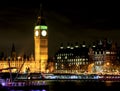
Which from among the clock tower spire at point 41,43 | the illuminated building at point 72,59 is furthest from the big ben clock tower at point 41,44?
the illuminated building at point 72,59

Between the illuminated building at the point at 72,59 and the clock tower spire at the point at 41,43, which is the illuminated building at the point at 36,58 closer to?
the clock tower spire at the point at 41,43

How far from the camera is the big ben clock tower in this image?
164 m

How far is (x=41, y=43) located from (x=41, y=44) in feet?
1.93

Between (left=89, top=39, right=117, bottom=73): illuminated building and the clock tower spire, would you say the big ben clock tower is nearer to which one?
the clock tower spire

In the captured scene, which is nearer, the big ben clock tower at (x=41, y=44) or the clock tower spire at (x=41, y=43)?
the big ben clock tower at (x=41, y=44)

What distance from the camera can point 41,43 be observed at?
16725cm

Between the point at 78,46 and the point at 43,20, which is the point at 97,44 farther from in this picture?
the point at 43,20

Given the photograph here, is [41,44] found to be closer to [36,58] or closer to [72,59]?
[36,58]

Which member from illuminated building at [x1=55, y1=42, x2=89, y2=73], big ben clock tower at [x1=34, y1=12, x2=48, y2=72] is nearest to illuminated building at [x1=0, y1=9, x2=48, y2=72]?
big ben clock tower at [x1=34, y1=12, x2=48, y2=72]

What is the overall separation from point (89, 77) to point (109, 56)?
36.1 m

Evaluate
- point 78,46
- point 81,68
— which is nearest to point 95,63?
point 81,68

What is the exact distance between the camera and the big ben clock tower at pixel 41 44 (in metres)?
164

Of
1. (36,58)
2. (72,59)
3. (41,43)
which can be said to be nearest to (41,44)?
(41,43)

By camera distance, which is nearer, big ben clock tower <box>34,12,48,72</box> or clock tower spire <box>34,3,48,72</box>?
big ben clock tower <box>34,12,48,72</box>
